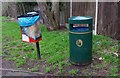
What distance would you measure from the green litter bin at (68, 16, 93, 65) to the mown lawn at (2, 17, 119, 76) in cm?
19

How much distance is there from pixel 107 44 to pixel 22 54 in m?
2.58

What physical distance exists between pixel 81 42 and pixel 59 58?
90cm

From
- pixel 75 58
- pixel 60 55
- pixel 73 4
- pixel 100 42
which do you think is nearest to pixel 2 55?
pixel 60 55

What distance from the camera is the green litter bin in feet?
15.6

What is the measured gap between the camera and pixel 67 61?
5.24 m

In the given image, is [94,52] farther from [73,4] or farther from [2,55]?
[73,4]

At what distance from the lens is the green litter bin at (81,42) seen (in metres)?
4.77

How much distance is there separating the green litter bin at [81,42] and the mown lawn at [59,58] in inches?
7.4

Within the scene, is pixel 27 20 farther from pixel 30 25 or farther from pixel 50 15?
pixel 50 15

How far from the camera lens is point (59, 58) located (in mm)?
5406

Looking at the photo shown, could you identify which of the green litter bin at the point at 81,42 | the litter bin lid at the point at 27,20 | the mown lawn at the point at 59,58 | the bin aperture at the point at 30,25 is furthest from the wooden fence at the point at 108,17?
the litter bin lid at the point at 27,20

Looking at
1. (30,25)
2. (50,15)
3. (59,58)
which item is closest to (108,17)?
(59,58)

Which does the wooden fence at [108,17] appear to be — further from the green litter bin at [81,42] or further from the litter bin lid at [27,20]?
the litter bin lid at [27,20]

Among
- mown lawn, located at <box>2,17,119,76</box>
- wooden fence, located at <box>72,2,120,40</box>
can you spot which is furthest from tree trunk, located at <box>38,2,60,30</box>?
mown lawn, located at <box>2,17,119,76</box>
